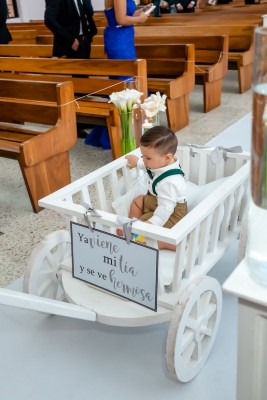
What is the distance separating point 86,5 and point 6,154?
1.84 m

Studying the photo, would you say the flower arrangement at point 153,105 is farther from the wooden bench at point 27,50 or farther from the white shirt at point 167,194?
the wooden bench at point 27,50

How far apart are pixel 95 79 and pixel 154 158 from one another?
1984 mm

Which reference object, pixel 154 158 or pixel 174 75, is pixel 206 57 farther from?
pixel 154 158

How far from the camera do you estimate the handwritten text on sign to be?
1.43 m

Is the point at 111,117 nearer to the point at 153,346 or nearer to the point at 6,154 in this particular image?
the point at 6,154

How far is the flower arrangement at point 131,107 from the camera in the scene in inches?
95.7

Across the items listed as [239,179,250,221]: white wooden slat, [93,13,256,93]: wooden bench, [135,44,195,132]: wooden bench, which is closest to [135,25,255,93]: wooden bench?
[93,13,256,93]: wooden bench

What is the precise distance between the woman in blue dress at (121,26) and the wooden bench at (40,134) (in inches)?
36.6

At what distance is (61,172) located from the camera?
119 inches

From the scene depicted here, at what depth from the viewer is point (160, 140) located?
1.77m

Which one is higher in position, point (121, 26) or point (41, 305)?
point (121, 26)

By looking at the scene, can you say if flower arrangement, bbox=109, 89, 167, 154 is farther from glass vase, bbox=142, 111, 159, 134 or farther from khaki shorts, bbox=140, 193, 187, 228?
khaki shorts, bbox=140, 193, 187, 228

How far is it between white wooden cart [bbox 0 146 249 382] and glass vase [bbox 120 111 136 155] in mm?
677

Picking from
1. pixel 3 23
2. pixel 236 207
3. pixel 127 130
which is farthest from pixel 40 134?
pixel 3 23
